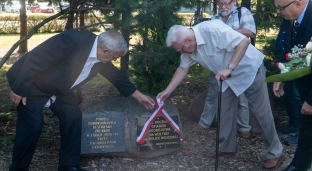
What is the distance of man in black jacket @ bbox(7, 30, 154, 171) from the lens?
449 cm

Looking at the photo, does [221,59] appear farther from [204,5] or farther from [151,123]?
[204,5]

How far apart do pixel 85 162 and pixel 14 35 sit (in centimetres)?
1620

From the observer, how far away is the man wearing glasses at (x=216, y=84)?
5777 millimetres

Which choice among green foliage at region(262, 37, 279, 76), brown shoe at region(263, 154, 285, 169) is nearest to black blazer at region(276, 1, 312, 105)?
brown shoe at region(263, 154, 285, 169)

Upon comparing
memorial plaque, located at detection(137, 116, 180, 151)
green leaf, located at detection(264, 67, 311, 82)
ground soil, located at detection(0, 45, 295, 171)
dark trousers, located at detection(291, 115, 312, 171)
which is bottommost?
ground soil, located at detection(0, 45, 295, 171)

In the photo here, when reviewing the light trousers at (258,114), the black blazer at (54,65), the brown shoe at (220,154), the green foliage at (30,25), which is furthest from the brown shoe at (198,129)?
the green foliage at (30,25)

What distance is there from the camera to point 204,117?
6.41 meters

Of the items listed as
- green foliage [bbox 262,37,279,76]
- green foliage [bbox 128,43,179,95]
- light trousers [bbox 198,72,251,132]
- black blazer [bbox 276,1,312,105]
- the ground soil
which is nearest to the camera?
black blazer [bbox 276,1,312,105]

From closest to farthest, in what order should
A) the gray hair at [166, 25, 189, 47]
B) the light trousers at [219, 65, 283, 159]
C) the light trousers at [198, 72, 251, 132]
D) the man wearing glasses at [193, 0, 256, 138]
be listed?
the gray hair at [166, 25, 189, 47]
the light trousers at [219, 65, 283, 159]
the man wearing glasses at [193, 0, 256, 138]
the light trousers at [198, 72, 251, 132]

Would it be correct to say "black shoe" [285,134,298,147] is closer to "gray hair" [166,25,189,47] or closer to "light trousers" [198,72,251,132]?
"light trousers" [198,72,251,132]

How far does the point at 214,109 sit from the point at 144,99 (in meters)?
1.39

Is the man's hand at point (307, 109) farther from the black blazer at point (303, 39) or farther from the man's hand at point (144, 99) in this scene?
the man's hand at point (144, 99)

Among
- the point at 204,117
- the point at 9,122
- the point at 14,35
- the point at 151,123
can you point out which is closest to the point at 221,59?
the point at 151,123

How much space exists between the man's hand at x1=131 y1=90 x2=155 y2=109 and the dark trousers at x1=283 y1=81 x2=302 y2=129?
72.8 inches
